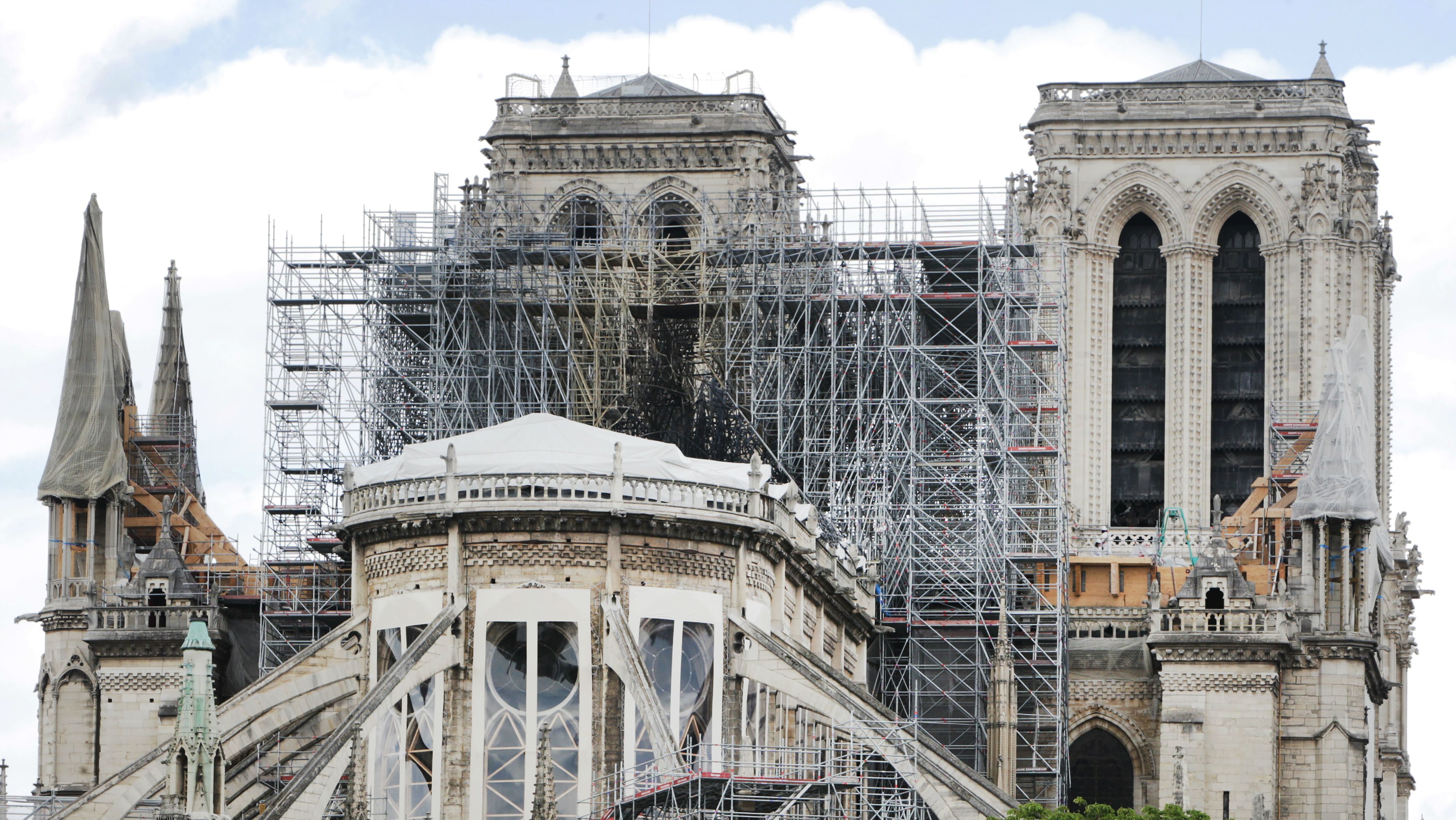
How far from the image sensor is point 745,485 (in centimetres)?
6781

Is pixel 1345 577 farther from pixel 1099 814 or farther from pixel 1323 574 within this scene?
pixel 1099 814

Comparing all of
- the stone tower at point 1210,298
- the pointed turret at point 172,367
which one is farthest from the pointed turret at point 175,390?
the stone tower at point 1210,298

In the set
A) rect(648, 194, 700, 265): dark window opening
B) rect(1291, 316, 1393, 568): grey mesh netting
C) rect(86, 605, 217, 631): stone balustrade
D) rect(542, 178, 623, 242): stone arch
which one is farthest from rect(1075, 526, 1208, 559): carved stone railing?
rect(86, 605, 217, 631): stone balustrade

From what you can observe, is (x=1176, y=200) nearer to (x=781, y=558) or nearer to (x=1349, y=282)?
(x=1349, y=282)

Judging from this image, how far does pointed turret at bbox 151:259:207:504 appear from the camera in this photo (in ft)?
313

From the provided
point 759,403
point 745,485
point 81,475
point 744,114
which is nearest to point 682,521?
point 745,485

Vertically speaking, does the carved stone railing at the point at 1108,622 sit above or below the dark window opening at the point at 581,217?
below

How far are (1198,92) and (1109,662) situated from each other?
2538 centimetres

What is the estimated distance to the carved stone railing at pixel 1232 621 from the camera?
78250mm

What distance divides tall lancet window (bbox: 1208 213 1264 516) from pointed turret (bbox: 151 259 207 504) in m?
31.1

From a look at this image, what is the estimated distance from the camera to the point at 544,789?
5875cm

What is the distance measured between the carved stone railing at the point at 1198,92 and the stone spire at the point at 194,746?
2087 inches

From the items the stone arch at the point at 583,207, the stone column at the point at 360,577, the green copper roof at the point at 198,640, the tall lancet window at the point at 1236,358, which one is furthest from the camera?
the tall lancet window at the point at 1236,358

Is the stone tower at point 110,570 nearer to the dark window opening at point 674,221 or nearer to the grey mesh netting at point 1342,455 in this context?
the dark window opening at point 674,221
